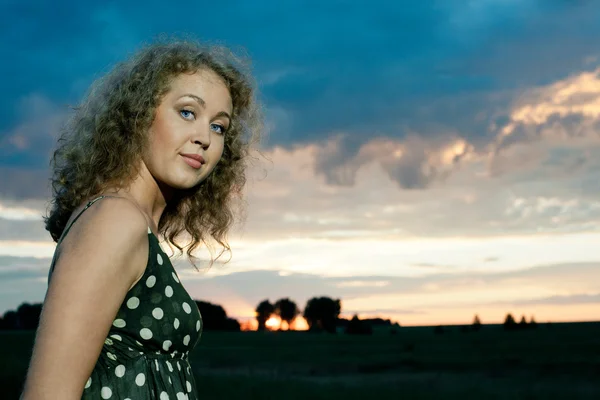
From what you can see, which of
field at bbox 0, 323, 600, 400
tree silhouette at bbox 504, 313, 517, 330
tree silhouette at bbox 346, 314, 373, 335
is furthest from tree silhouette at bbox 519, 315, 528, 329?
field at bbox 0, 323, 600, 400

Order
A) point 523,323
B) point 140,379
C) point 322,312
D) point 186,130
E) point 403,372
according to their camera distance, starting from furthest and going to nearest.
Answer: point 322,312, point 523,323, point 403,372, point 186,130, point 140,379

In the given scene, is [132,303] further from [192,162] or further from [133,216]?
[192,162]

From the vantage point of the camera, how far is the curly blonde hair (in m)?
2.40

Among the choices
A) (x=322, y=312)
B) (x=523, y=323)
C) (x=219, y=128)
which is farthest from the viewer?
(x=322, y=312)

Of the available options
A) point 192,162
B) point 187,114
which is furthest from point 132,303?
point 187,114

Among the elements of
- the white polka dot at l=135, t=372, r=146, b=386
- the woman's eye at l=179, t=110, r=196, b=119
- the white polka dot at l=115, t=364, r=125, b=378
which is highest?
the woman's eye at l=179, t=110, r=196, b=119

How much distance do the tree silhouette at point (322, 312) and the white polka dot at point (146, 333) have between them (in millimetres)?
95489

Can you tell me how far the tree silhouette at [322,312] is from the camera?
97.9m

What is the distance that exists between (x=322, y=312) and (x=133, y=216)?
98.8 meters

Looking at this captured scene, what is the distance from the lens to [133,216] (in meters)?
2.01

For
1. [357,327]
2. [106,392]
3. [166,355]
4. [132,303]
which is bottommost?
[106,392]

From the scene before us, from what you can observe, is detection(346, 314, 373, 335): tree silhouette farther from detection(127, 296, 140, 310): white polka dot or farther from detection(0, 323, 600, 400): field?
detection(127, 296, 140, 310): white polka dot

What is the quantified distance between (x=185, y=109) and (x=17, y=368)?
16.7m

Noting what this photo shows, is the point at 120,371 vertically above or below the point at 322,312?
below
